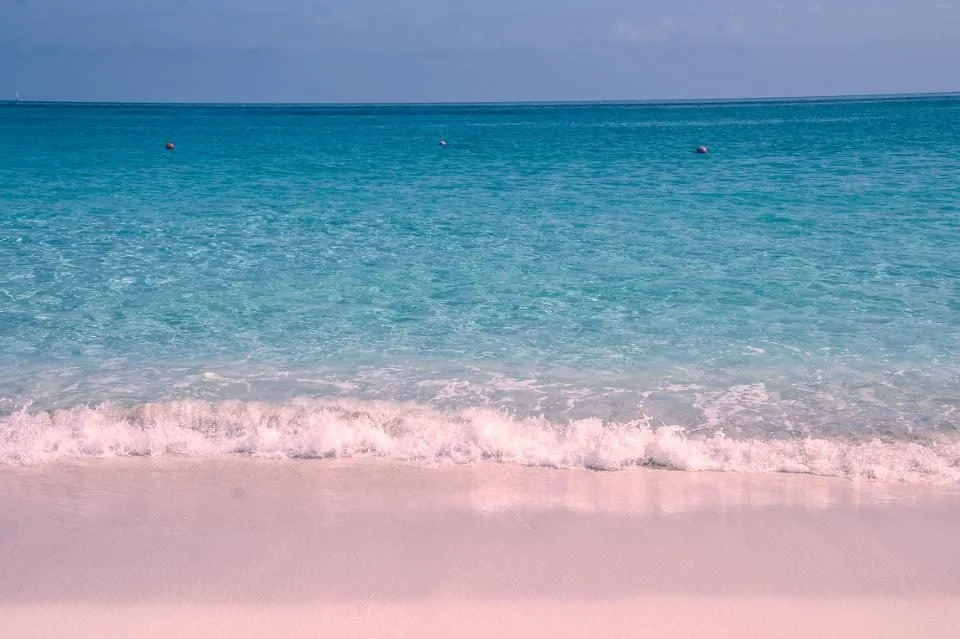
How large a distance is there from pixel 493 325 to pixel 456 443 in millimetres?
3687

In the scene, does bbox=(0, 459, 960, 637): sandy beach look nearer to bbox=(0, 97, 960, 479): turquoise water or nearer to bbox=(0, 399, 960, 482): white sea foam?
bbox=(0, 399, 960, 482): white sea foam

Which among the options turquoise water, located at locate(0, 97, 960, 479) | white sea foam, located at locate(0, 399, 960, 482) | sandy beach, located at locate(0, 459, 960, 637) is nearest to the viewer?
sandy beach, located at locate(0, 459, 960, 637)

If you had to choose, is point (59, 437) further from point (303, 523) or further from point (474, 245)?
point (474, 245)

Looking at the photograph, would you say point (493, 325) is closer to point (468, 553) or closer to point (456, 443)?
point (456, 443)

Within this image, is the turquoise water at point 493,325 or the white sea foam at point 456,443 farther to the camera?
the turquoise water at point 493,325

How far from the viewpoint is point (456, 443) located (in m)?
6.55

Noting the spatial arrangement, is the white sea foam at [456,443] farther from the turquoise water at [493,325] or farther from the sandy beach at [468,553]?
the sandy beach at [468,553]

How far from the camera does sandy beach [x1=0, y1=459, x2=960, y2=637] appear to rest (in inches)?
167

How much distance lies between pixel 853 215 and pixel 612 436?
43.3ft

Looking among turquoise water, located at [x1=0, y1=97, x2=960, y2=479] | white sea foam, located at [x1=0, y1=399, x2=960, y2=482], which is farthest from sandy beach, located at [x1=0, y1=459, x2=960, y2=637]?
turquoise water, located at [x1=0, y1=97, x2=960, y2=479]

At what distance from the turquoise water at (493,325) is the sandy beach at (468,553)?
573 mm

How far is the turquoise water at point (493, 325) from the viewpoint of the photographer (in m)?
6.94

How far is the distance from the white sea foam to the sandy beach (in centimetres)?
24

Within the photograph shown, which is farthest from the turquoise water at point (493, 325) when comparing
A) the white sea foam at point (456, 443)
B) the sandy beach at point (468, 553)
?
the sandy beach at point (468, 553)
